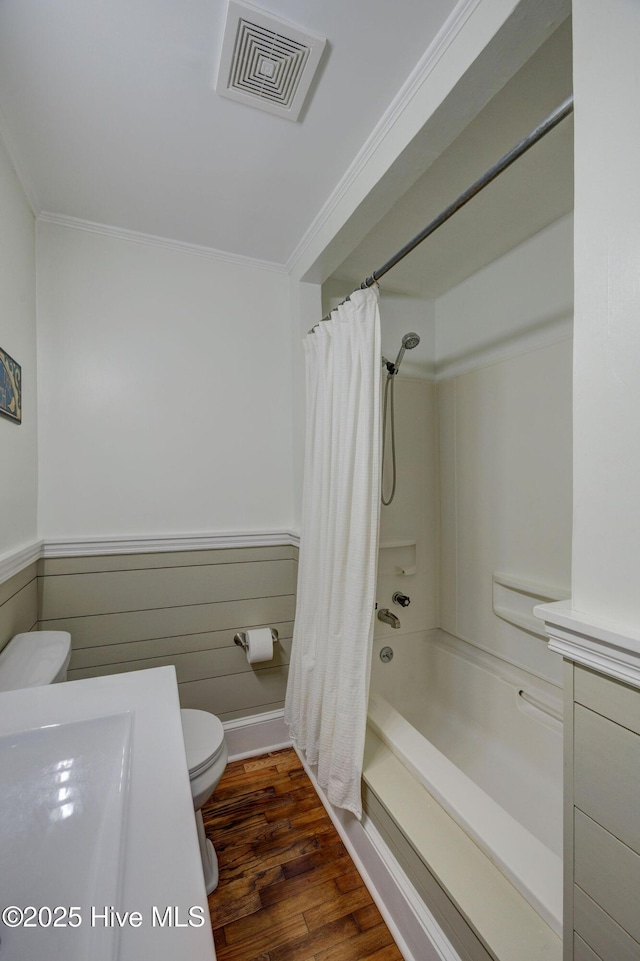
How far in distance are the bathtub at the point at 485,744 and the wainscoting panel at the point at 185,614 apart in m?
0.59

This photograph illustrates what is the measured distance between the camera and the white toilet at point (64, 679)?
111cm

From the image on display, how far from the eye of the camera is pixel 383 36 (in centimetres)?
96

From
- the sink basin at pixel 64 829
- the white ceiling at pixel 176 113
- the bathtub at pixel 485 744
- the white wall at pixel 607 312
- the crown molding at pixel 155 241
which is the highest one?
the white ceiling at pixel 176 113

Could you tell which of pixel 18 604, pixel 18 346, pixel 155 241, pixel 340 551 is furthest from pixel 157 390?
pixel 340 551

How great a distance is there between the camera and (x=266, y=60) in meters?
1.00

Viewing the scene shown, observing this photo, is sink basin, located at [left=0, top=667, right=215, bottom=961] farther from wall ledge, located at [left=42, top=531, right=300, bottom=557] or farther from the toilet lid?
wall ledge, located at [left=42, top=531, right=300, bottom=557]

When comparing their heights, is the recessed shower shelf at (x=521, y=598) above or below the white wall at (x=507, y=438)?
below

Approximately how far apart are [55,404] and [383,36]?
5.27ft

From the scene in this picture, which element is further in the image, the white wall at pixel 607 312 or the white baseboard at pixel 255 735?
the white baseboard at pixel 255 735

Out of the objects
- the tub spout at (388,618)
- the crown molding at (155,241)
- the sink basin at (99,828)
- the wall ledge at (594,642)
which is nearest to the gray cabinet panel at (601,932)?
the wall ledge at (594,642)

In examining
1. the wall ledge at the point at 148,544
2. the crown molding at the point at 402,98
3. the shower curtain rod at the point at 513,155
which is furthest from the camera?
the wall ledge at the point at 148,544

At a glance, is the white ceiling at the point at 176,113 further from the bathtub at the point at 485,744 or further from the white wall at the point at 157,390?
the bathtub at the point at 485,744

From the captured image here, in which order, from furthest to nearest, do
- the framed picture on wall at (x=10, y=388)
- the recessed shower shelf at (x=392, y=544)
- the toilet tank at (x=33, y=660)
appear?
1. the recessed shower shelf at (x=392, y=544)
2. the framed picture on wall at (x=10, y=388)
3. the toilet tank at (x=33, y=660)

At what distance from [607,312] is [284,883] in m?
1.81
